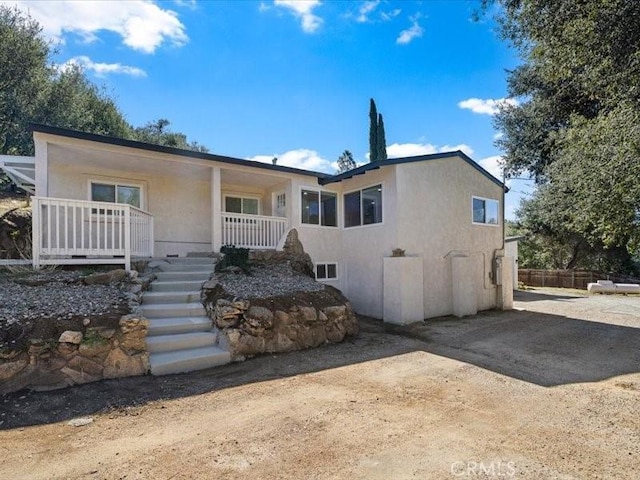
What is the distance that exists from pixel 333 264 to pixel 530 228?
53.5 ft

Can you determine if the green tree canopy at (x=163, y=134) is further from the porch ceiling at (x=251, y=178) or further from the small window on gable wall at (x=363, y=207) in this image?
the small window on gable wall at (x=363, y=207)

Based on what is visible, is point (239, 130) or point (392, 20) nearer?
point (392, 20)

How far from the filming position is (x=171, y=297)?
22.2 ft

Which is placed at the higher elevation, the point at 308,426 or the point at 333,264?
the point at 333,264

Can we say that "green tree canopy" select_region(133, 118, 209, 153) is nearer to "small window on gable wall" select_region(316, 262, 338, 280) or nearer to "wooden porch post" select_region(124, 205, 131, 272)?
"small window on gable wall" select_region(316, 262, 338, 280)

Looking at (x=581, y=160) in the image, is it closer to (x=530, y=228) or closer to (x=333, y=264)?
(x=333, y=264)

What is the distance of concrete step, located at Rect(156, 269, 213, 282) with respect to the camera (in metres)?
7.52

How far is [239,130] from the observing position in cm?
1892

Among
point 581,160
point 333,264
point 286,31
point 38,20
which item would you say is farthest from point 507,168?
point 38,20

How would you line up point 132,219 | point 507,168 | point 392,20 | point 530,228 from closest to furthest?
point 132,219 → point 392,20 → point 507,168 → point 530,228

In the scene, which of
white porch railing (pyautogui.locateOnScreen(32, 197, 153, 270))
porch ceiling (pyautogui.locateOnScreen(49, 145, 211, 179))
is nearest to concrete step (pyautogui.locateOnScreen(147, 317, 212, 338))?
white porch railing (pyautogui.locateOnScreen(32, 197, 153, 270))

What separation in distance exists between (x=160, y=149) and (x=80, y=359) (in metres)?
5.59

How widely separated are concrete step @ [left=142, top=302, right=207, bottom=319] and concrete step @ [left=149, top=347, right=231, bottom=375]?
3.12 feet

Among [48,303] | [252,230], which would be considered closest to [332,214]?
[252,230]
